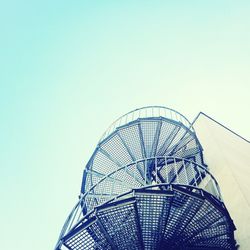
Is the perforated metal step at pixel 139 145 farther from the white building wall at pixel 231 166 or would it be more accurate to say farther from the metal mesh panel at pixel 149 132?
the white building wall at pixel 231 166

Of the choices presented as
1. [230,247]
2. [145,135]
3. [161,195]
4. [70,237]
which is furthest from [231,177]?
[70,237]

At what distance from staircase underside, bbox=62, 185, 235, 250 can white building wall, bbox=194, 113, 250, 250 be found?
727 mm

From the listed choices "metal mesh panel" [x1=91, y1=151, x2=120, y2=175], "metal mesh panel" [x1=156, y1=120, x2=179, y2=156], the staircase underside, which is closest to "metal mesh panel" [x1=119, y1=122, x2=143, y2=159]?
"metal mesh panel" [x1=156, y1=120, x2=179, y2=156]

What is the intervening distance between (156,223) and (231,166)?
11.9ft

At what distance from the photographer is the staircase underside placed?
5.57 meters

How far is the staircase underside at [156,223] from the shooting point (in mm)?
5574

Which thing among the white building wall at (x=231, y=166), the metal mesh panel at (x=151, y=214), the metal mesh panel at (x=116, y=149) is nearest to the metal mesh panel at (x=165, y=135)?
the metal mesh panel at (x=116, y=149)

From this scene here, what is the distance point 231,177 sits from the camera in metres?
7.91

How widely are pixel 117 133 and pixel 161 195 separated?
3680 mm

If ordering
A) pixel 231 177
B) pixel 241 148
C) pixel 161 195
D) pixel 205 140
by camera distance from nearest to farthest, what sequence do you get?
pixel 161 195, pixel 231 177, pixel 205 140, pixel 241 148

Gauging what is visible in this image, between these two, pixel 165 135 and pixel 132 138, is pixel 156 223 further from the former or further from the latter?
pixel 165 135

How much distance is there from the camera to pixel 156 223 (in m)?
5.75

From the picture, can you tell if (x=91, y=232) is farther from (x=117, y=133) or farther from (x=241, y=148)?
(x=241, y=148)

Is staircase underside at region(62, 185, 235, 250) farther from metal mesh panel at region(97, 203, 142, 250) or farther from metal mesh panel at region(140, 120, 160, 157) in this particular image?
metal mesh panel at region(140, 120, 160, 157)
